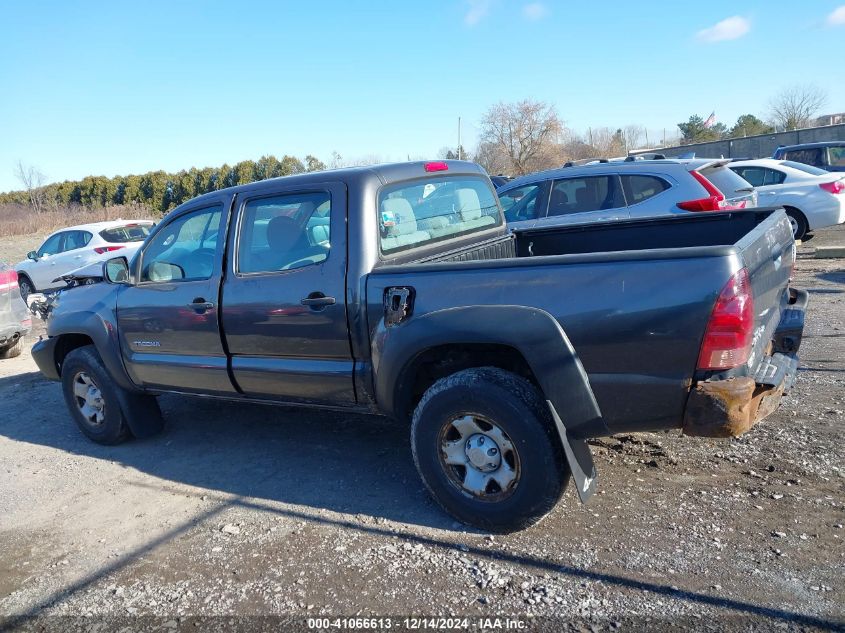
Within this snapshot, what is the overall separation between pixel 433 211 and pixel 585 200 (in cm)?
451

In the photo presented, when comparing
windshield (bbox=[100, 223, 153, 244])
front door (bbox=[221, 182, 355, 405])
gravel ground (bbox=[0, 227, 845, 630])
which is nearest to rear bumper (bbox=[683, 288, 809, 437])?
gravel ground (bbox=[0, 227, 845, 630])

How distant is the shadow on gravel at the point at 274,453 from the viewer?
14.2 ft

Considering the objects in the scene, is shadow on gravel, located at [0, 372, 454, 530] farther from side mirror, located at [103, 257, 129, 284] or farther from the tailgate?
the tailgate

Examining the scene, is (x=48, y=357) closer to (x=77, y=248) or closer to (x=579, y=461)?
(x=579, y=461)

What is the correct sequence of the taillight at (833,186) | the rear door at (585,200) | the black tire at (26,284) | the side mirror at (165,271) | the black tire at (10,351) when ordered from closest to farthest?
the side mirror at (165,271), the rear door at (585,200), the black tire at (10,351), the taillight at (833,186), the black tire at (26,284)

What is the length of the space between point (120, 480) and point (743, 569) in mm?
3979


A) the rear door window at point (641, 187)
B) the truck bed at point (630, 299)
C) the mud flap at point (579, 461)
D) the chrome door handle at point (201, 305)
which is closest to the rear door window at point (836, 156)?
the rear door window at point (641, 187)

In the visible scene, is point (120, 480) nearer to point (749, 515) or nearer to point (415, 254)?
point (415, 254)

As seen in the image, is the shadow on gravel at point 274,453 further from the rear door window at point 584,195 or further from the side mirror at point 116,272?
the rear door window at point 584,195

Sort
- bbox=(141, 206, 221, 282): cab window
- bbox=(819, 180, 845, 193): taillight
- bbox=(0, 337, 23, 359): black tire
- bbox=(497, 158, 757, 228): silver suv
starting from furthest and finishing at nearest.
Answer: bbox=(819, 180, 845, 193): taillight → bbox=(0, 337, 23, 359): black tire → bbox=(497, 158, 757, 228): silver suv → bbox=(141, 206, 221, 282): cab window

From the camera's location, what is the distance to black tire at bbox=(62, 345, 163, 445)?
550cm

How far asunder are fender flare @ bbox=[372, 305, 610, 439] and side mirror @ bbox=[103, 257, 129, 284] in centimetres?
268

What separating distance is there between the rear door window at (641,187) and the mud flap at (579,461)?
18.2 ft

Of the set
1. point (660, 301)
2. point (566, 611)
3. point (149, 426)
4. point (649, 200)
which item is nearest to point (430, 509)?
Result: point (566, 611)
